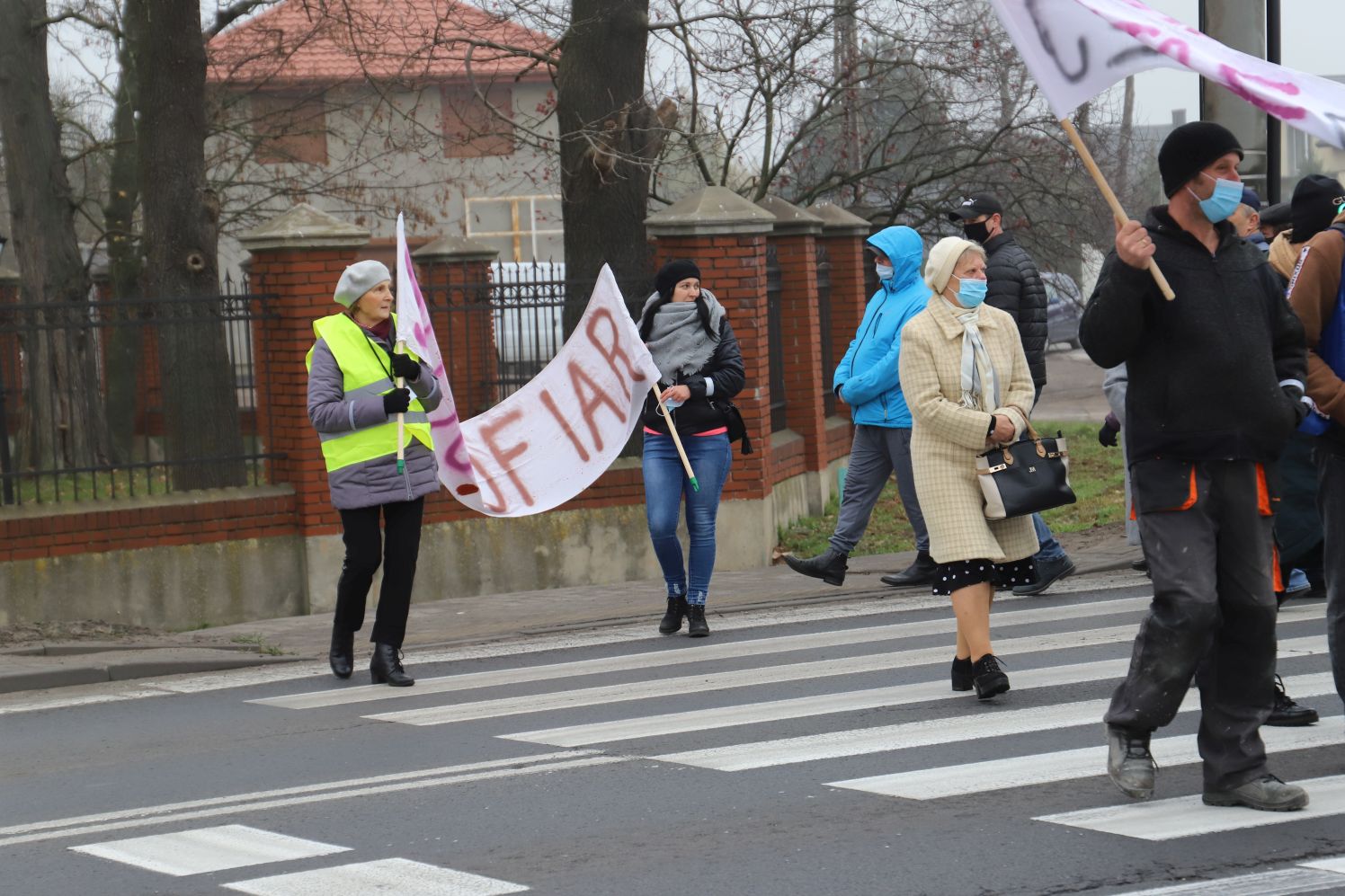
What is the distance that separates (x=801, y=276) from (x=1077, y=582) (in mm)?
5164

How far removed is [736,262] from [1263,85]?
26.4 feet

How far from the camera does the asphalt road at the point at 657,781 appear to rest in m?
5.43

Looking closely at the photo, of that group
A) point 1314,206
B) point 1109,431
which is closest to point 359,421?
point 1314,206

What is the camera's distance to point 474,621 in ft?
38.5

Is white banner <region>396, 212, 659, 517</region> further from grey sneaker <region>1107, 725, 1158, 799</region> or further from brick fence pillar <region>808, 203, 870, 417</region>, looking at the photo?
brick fence pillar <region>808, 203, 870, 417</region>

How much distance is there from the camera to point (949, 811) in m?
6.00

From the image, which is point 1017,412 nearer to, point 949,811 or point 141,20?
point 949,811

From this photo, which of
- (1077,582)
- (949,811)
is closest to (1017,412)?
(949,811)

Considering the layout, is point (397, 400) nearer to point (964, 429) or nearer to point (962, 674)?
point (964, 429)

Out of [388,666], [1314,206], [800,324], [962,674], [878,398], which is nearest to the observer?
[1314,206]

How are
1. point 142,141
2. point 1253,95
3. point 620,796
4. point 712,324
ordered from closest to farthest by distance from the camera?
point 1253,95
point 620,796
point 712,324
point 142,141

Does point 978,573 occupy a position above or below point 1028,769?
above

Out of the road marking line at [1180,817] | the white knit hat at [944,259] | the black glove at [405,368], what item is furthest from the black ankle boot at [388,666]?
the road marking line at [1180,817]

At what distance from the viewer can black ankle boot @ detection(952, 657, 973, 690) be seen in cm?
808
